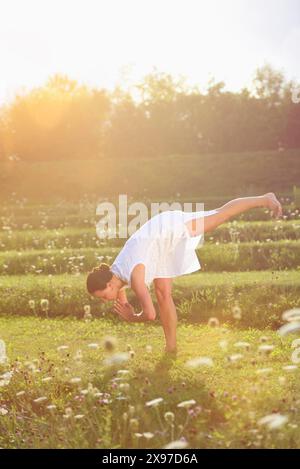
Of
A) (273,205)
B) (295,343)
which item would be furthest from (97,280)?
(295,343)

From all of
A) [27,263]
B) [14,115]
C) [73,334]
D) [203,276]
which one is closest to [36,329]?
[73,334]

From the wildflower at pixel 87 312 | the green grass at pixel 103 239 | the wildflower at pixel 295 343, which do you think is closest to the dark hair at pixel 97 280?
the wildflower at pixel 87 312

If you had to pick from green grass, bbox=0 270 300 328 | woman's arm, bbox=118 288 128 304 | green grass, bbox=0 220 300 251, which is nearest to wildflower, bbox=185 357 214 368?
woman's arm, bbox=118 288 128 304

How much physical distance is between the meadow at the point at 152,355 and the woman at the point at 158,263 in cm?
55

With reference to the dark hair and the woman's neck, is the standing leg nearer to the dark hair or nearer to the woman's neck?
the woman's neck

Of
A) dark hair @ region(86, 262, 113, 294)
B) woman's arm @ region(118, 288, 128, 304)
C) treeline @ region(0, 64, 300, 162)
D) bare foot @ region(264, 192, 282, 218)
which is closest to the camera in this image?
dark hair @ region(86, 262, 113, 294)

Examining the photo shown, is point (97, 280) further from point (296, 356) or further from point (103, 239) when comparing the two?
point (103, 239)

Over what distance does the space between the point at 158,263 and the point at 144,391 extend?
190 cm

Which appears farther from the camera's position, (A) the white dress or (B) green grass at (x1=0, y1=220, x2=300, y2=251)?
(B) green grass at (x1=0, y1=220, x2=300, y2=251)

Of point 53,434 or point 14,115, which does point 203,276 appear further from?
point 14,115

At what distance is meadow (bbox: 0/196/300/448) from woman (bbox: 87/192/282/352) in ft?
1.82

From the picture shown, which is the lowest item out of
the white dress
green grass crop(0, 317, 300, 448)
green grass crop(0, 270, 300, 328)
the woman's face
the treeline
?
green grass crop(0, 317, 300, 448)

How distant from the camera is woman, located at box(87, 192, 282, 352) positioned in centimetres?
748

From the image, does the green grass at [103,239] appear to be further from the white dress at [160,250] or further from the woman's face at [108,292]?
the woman's face at [108,292]
